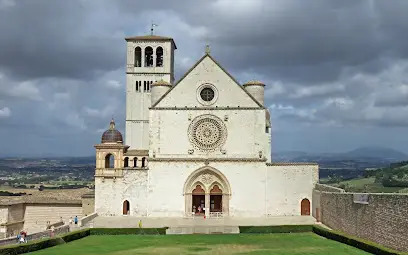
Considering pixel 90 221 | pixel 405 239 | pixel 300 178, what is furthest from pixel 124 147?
pixel 405 239

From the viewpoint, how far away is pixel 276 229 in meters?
35.9

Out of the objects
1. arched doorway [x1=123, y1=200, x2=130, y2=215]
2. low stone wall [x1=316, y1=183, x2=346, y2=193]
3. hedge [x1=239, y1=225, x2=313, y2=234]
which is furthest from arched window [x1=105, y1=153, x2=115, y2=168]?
low stone wall [x1=316, y1=183, x2=346, y2=193]

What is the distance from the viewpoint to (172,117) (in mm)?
45219

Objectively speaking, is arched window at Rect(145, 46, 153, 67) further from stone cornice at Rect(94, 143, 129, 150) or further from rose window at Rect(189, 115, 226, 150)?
rose window at Rect(189, 115, 226, 150)

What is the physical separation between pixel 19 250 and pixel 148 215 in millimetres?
17942

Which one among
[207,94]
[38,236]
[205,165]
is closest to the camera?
[38,236]

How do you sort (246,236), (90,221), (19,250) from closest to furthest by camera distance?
(19,250), (246,236), (90,221)

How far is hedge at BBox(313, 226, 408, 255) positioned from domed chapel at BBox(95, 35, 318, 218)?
373 inches

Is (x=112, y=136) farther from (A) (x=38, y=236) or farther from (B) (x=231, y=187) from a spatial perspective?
(A) (x=38, y=236)

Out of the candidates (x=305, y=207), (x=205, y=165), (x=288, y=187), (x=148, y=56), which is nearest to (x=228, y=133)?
(x=205, y=165)

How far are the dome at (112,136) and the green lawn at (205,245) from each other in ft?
44.2

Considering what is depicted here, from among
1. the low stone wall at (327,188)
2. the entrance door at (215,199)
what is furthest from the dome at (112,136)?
the low stone wall at (327,188)

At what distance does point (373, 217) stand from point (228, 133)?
63.0 feet

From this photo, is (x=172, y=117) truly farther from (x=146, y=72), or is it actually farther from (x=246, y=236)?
(x=246, y=236)
